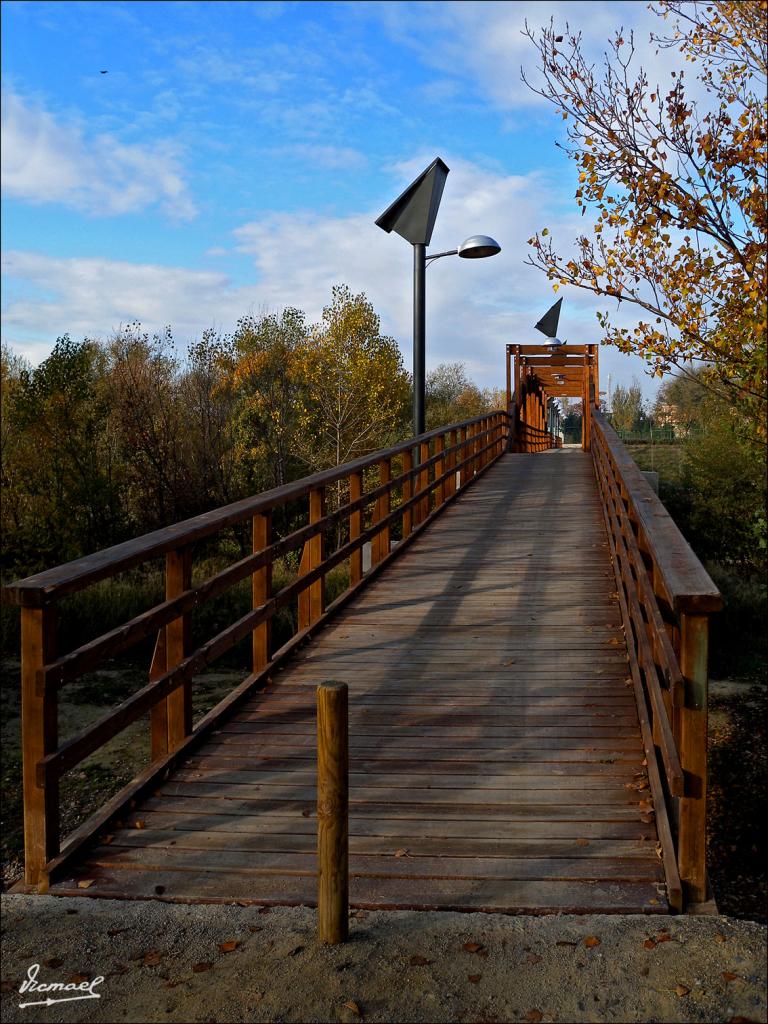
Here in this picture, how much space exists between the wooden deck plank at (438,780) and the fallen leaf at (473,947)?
0.82 ft

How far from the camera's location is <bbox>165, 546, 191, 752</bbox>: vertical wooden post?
181 inches

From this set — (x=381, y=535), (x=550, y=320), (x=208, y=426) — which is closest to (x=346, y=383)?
(x=208, y=426)

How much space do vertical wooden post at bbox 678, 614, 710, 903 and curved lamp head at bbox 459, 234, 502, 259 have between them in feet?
32.1

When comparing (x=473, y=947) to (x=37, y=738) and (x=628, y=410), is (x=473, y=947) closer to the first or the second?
(x=37, y=738)

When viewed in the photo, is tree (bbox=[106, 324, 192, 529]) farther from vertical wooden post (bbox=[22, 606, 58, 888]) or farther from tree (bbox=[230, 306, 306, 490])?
vertical wooden post (bbox=[22, 606, 58, 888])

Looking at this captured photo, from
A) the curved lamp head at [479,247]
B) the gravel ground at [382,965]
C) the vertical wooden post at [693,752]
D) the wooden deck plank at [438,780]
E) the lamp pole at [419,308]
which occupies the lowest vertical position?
the gravel ground at [382,965]

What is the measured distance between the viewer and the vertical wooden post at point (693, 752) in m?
3.37

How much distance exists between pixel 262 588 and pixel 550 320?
73.6ft

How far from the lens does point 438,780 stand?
4406 millimetres

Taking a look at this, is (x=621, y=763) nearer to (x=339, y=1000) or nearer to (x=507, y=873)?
(x=507, y=873)

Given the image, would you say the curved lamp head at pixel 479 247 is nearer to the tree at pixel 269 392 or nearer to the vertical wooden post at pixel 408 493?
the vertical wooden post at pixel 408 493

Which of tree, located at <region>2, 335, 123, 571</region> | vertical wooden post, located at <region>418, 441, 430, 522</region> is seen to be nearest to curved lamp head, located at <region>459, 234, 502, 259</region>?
vertical wooden post, located at <region>418, 441, 430, 522</region>

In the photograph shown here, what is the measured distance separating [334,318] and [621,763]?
116 ft

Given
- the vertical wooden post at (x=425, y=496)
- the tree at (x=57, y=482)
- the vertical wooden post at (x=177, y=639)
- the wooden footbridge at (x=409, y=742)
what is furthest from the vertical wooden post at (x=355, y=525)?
the tree at (x=57, y=482)
